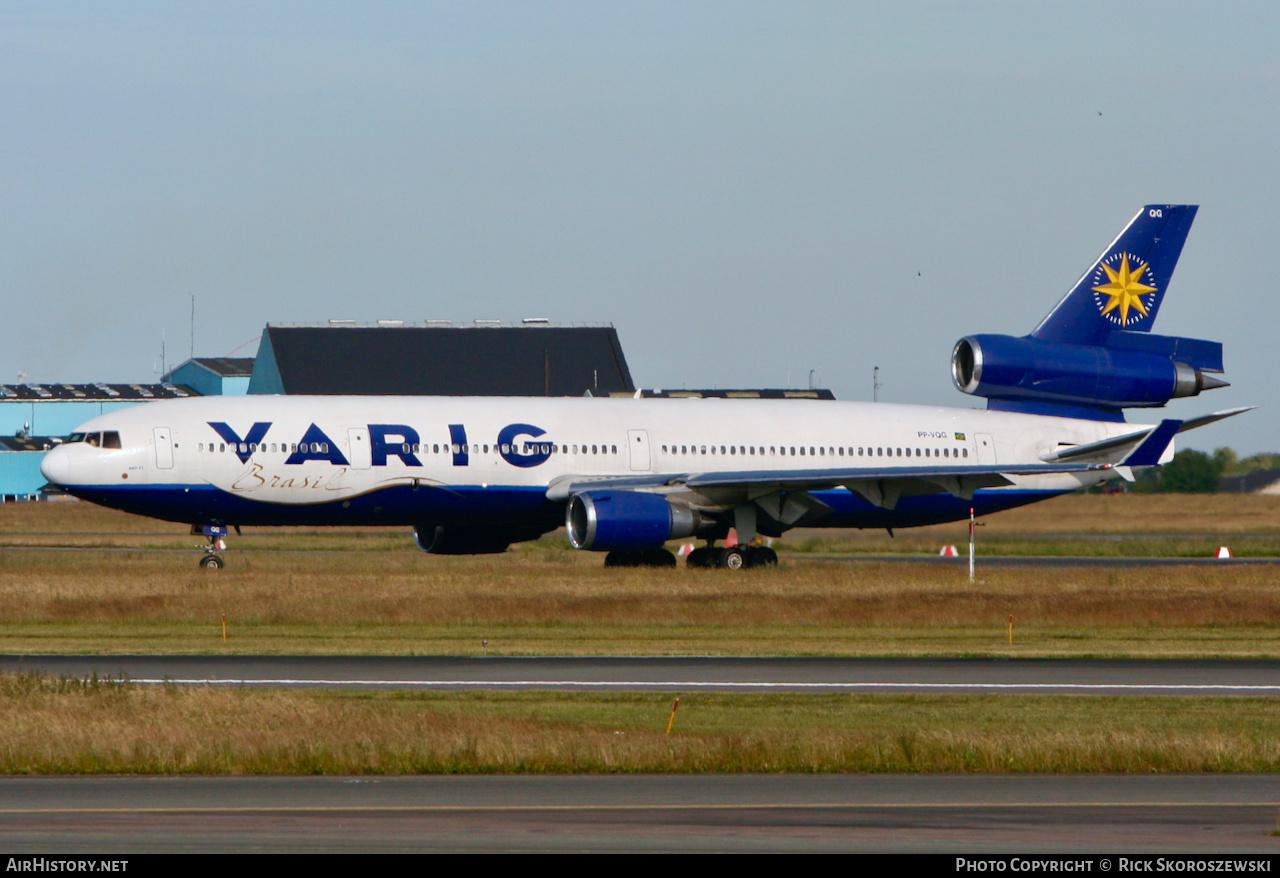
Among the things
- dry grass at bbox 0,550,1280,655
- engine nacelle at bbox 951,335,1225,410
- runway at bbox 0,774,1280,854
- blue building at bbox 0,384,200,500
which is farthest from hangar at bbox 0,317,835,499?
runway at bbox 0,774,1280,854

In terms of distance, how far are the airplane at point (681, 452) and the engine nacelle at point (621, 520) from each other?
0.18 feet

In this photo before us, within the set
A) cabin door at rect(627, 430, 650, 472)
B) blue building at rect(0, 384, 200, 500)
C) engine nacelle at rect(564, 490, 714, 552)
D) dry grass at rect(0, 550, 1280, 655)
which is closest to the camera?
dry grass at rect(0, 550, 1280, 655)

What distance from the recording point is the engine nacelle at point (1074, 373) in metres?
47.5

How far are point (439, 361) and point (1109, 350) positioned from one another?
188 feet

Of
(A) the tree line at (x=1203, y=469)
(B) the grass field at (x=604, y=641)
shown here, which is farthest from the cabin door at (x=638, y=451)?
(A) the tree line at (x=1203, y=469)

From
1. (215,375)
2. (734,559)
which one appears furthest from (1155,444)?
(215,375)

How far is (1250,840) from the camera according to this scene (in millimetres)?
11656

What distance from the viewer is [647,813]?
42.2 feet

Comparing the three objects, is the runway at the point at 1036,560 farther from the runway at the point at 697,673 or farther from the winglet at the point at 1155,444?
the runway at the point at 697,673

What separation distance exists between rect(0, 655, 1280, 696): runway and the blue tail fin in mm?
23705

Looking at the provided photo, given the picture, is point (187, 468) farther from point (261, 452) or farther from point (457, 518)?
point (457, 518)

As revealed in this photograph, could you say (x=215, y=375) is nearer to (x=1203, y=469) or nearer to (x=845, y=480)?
(x=1203, y=469)

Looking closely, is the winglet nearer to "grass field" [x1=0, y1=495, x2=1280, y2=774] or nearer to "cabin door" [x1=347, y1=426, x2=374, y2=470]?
"grass field" [x1=0, y1=495, x2=1280, y2=774]

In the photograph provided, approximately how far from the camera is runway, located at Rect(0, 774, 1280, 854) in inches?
452
